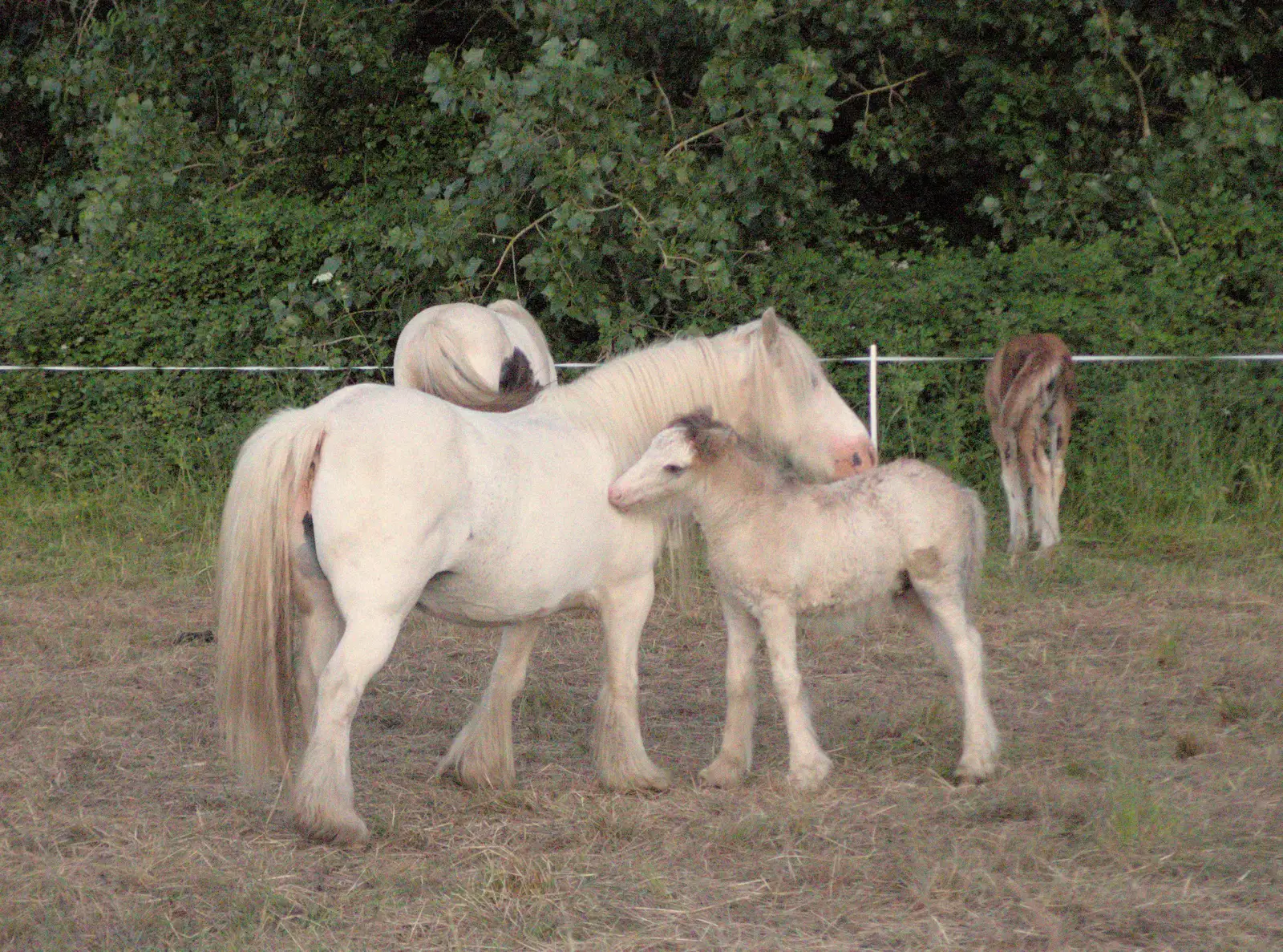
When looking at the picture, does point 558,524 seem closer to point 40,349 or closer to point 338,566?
point 338,566

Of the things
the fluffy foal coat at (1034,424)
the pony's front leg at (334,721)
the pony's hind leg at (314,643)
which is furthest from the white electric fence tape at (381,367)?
the pony's front leg at (334,721)

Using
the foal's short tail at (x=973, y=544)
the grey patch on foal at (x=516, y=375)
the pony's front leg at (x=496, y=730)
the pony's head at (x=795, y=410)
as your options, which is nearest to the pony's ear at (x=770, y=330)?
the pony's head at (x=795, y=410)

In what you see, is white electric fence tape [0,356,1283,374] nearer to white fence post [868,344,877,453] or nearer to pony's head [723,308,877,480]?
white fence post [868,344,877,453]

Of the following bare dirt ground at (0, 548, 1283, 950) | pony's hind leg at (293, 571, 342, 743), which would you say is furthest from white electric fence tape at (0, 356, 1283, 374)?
pony's hind leg at (293, 571, 342, 743)

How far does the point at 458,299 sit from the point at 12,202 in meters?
6.57

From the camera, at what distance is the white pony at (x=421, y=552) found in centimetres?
397

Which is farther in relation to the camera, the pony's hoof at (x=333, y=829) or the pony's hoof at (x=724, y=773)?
the pony's hoof at (x=724, y=773)

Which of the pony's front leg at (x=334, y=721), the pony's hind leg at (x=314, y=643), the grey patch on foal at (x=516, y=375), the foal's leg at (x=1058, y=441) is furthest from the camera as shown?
the foal's leg at (x=1058, y=441)

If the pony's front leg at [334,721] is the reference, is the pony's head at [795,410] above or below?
above

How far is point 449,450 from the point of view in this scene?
407 cm

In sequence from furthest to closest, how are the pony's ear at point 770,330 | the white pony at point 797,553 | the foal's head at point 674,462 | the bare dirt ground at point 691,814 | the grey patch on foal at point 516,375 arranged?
1. the grey patch on foal at point 516,375
2. the pony's ear at point 770,330
3. the white pony at point 797,553
4. the foal's head at point 674,462
5. the bare dirt ground at point 691,814

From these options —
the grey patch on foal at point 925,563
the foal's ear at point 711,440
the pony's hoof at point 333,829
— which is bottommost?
the pony's hoof at point 333,829

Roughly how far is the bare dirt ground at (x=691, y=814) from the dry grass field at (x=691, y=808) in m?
0.01

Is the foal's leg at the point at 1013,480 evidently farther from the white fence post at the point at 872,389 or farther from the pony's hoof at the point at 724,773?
the pony's hoof at the point at 724,773
